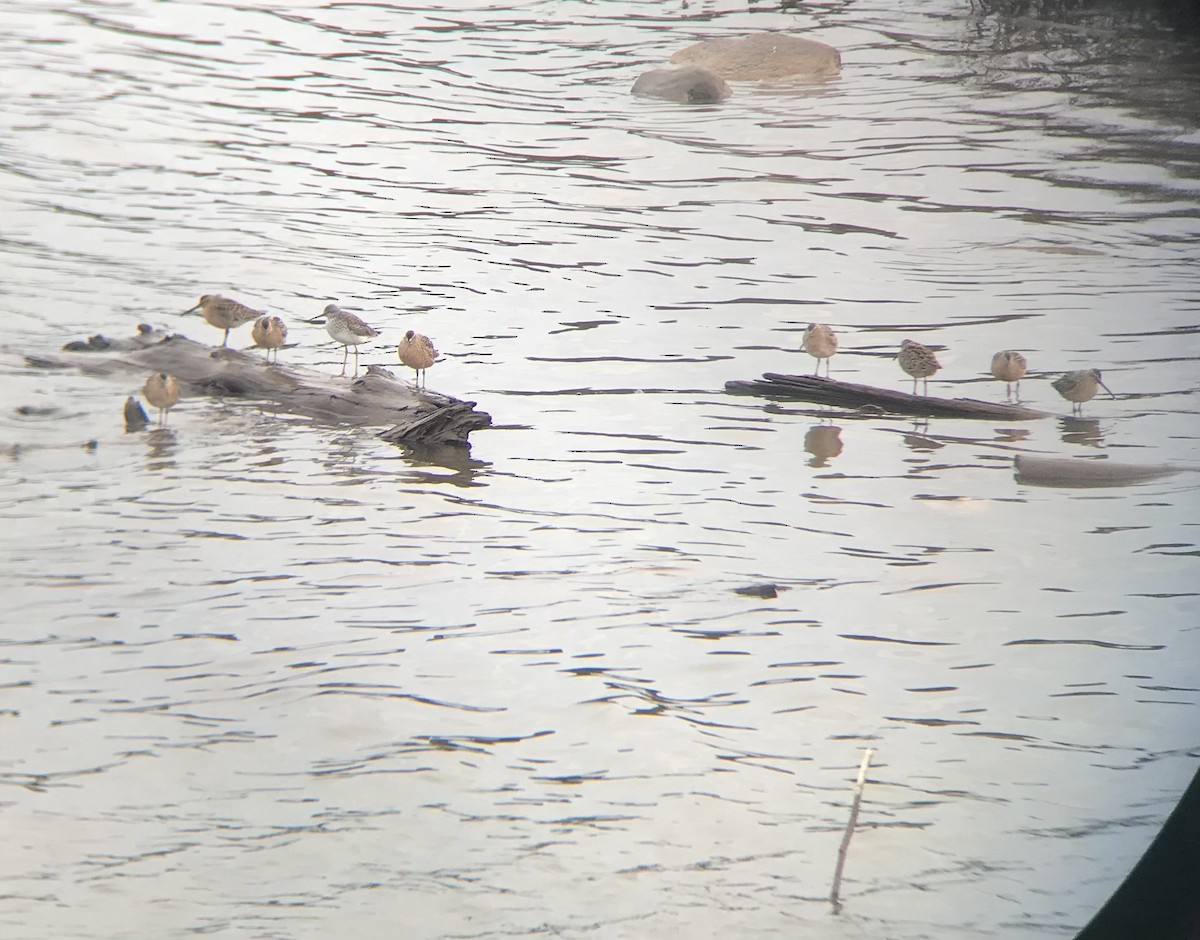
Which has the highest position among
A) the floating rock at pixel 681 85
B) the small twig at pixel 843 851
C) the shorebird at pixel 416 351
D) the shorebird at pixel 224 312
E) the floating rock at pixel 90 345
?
the floating rock at pixel 681 85

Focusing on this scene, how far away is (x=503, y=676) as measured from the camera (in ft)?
5.04

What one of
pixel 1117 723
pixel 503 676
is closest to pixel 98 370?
pixel 503 676

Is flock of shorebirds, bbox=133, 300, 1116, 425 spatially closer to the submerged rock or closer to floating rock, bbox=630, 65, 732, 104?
floating rock, bbox=630, 65, 732, 104

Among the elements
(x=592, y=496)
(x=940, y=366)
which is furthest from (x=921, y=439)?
(x=592, y=496)

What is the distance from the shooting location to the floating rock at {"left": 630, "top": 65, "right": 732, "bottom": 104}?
284cm

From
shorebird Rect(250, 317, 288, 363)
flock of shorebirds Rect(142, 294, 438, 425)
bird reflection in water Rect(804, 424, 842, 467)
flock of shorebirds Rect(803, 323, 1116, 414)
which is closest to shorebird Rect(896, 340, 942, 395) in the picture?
flock of shorebirds Rect(803, 323, 1116, 414)

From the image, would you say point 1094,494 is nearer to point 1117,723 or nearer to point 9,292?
point 1117,723

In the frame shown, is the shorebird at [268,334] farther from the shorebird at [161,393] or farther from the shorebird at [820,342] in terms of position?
the shorebird at [820,342]

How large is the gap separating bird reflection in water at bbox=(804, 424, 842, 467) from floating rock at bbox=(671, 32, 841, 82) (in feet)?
2.92

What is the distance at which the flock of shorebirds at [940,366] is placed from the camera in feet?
8.04

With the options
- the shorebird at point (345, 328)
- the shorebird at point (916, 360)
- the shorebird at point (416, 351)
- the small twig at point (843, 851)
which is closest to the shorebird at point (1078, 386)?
the shorebird at point (916, 360)

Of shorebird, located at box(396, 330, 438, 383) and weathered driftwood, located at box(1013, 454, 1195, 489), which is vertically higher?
shorebird, located at box(396, 330, 438, 383)

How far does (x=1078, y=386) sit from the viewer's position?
2.47 meters

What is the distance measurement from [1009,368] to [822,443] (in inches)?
18.7
